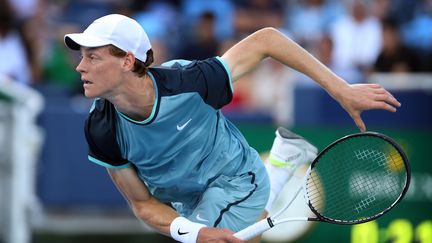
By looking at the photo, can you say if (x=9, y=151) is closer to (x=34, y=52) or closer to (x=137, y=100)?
(x=34, y=52)

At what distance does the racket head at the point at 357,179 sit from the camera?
6.53 meters

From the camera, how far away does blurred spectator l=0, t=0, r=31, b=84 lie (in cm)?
1191

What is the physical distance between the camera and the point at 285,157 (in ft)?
24.1

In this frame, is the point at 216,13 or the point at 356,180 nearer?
the point at 356,180

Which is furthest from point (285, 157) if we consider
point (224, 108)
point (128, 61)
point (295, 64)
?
point (224, 108)

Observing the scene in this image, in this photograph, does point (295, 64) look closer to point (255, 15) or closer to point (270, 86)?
point (270, 86)

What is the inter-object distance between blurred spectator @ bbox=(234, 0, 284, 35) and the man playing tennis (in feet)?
21.9

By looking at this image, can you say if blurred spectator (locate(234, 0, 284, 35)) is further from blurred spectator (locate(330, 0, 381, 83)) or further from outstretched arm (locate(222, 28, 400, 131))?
outstretched arm (locate(222, 28, 400, 131))

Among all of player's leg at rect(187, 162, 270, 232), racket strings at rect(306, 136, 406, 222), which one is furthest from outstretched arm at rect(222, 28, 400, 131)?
player's leg at rect(187, 162, 270, 232)

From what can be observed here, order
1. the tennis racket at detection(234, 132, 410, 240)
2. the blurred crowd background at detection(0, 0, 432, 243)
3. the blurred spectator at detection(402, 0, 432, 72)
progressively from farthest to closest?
the blurred spectator at detection(402, 0, 432, 72), the blurred crowd background at detection(0, 0, 432, 243), the tennis racket at detection(234, 132, 410, 240)

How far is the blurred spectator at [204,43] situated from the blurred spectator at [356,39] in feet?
4.43

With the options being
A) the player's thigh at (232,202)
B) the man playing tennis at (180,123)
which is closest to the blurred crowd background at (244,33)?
the player's thigh at (232,202)

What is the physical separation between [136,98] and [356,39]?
22.6 feet

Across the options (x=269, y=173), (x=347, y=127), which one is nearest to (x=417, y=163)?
(x=347, y=127)
